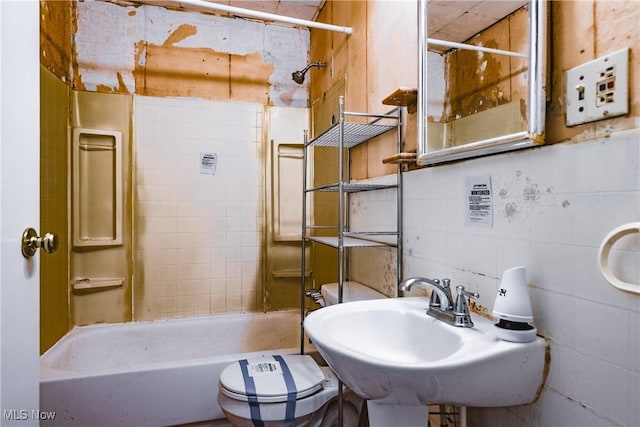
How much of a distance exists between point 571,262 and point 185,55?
2.56 m

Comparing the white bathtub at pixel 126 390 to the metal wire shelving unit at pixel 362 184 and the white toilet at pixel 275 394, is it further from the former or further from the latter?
the metal wire shelving unit at pixel 362 184

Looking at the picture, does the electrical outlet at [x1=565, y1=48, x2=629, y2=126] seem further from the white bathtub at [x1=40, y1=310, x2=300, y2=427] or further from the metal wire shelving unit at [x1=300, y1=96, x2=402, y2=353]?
the white bathtub at [x1=40, y1=310, x2=300, y2=427]

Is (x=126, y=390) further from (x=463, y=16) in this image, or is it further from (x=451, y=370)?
(x=463, y=16)

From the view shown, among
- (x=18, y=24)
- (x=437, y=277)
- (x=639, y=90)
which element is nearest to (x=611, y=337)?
(x=639, y=90)

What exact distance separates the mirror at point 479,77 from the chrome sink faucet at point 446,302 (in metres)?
0.38

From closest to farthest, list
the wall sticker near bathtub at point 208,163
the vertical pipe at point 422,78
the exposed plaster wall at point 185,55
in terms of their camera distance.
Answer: the vertical pipe at point 422,78 < the exposed plaster wall at point 185,55 < the wall sticker near bathtub at point 208,163

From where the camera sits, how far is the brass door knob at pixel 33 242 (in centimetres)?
80

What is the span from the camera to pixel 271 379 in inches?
55.2

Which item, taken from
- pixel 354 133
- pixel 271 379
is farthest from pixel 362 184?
pixel 271 379

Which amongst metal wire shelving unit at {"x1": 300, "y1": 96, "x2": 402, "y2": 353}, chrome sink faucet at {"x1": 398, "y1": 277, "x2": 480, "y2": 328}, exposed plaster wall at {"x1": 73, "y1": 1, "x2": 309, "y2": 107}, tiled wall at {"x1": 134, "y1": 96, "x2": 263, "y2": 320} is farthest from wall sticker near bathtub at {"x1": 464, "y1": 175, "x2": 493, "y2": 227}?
exposed plaster wall at {"x1": 73, "y1": 1, "x2": 309, "y2": 107}

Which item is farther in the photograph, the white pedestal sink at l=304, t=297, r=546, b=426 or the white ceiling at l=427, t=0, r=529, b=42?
the white ceiling at l=427, t=0, r=529, b=42

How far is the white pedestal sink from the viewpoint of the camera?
714 millimetres

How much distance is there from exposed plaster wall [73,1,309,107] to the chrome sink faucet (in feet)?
6.70

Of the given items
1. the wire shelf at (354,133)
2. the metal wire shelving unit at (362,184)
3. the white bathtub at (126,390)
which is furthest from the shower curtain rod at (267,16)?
the white bathtub at (126,390)
